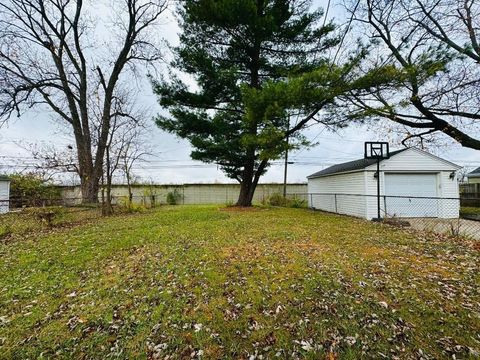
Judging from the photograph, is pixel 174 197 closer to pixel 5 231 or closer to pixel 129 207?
pixel 129 207

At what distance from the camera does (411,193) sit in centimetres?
1113

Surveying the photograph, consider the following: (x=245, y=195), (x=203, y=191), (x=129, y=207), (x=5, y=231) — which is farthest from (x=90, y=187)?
Answer: (x=203, y=191)

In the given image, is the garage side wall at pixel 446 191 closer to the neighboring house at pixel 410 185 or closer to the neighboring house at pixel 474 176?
the neighboring house at pixel 410 185

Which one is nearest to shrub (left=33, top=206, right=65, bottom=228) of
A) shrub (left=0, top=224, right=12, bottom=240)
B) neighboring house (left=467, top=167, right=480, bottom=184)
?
shrub (left=0, top=224, right=12, bottom=240)

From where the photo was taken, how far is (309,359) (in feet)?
6.92

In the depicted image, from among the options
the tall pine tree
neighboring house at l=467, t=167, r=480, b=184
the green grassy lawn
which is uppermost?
the tall pine tree

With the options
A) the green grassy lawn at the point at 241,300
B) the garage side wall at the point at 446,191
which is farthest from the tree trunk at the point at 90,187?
the garage side wall at the point at 446,191

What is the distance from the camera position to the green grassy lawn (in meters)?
2.24

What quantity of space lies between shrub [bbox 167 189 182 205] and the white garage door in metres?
14.1

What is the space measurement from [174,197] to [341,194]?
12.3 metres

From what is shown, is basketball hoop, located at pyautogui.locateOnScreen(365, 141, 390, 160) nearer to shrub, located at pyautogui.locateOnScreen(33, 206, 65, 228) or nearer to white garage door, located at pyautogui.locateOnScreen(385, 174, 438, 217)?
white garage door, located at pyautogui.locateOnScreen(385, 174, 438, 217)

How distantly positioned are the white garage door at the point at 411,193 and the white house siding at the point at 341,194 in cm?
112

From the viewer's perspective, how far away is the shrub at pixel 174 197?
19125 millimetres

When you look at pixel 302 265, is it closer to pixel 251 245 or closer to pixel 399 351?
pixel 251 245
